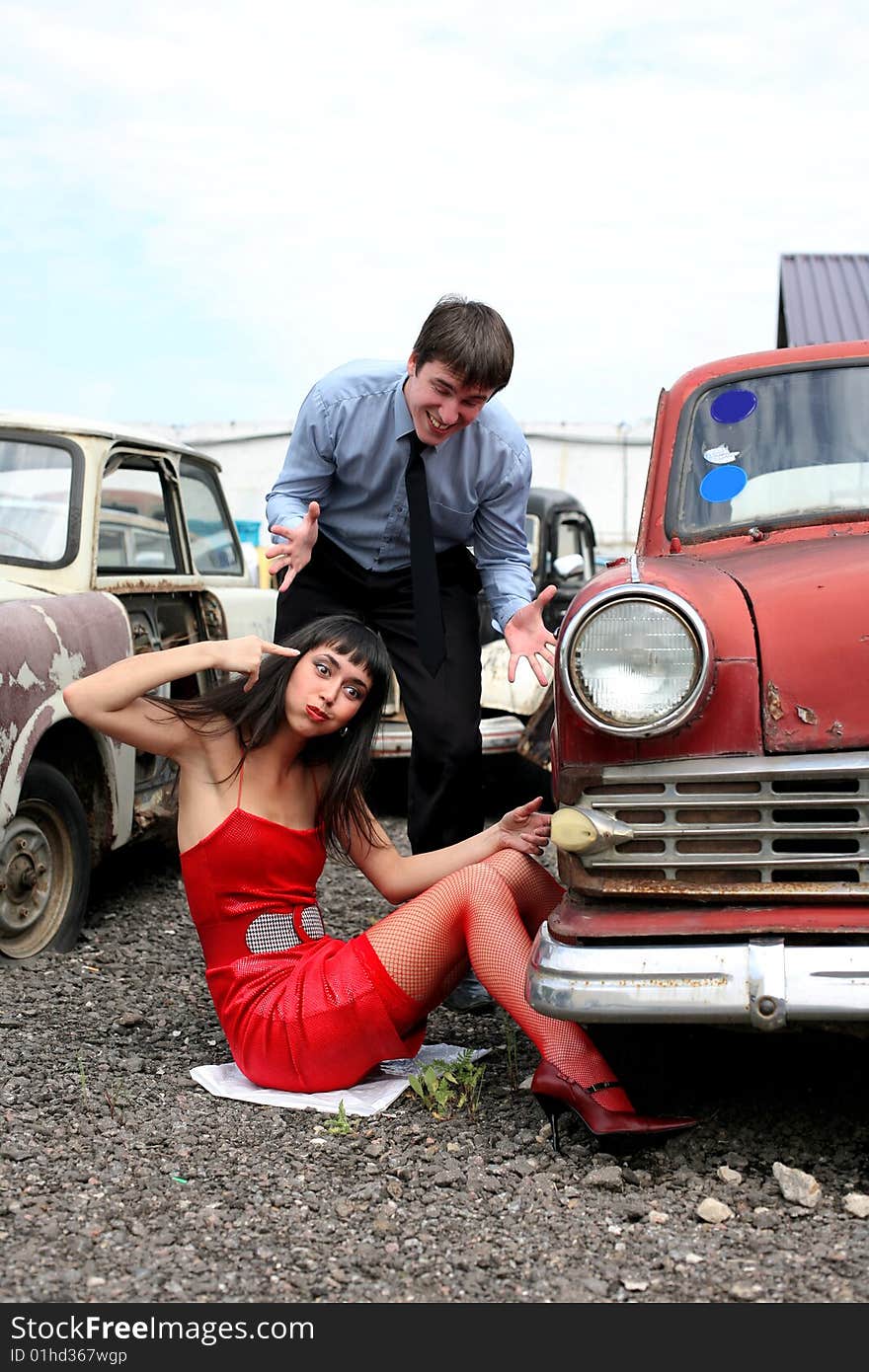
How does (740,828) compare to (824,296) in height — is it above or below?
below

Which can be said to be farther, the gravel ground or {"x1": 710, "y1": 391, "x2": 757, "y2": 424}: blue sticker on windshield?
{"x1": 710, "y1": 391, "x2": 757, "y2": 424}: blue sticker on windshield

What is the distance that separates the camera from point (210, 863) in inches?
121

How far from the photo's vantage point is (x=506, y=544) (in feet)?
12.6

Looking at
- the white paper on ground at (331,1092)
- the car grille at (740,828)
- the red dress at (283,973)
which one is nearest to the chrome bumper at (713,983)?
the car grille at (740,828)

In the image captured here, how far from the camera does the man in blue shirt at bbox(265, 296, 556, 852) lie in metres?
3.65

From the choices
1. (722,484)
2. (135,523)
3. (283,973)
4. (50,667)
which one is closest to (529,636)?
(722,484)

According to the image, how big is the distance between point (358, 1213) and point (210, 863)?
87cm

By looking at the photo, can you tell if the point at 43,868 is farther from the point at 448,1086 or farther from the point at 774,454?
the point at 774,454

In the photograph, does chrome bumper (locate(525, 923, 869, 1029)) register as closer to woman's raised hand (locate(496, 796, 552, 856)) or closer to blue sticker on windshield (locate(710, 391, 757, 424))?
woman's raised hand (locate(496, 796, 552, 856))

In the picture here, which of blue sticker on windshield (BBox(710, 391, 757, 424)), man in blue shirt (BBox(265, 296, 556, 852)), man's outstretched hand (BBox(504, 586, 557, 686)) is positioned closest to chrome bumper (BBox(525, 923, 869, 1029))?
man's outstretched hand (BBox(504, 586, 557, 686))

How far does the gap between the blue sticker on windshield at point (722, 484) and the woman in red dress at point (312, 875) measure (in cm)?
90

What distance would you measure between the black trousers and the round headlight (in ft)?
3.63

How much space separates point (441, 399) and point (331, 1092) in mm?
1609
